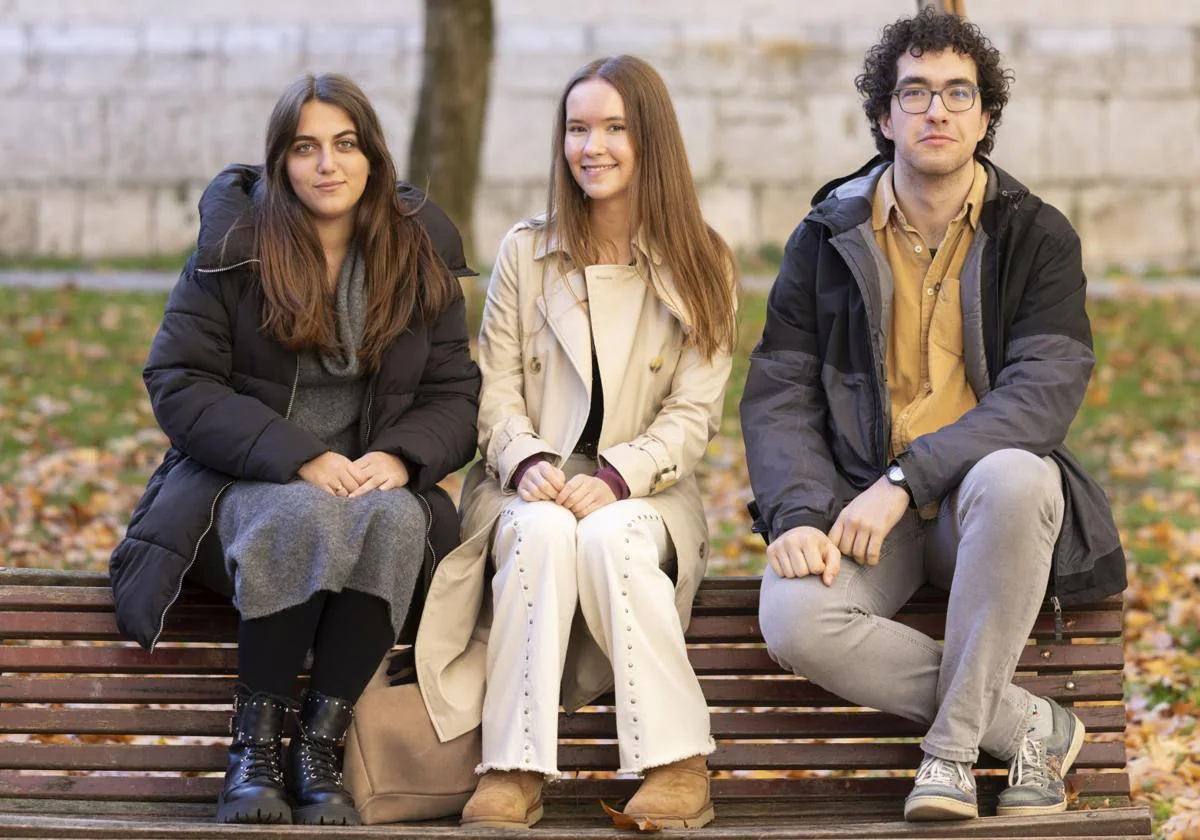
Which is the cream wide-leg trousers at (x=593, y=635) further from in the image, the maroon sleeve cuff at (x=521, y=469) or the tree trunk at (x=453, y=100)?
the tree trunk at (x=453, y=100)

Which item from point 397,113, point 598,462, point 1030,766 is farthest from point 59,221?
point 1030,766

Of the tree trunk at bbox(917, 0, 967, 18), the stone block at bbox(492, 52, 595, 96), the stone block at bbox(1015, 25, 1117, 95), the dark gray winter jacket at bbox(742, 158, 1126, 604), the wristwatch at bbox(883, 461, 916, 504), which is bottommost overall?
the wristwatch at bbox(883, 461, 916, 504)

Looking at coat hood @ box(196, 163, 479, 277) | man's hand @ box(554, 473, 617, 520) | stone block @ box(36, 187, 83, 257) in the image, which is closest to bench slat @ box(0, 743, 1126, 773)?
man's hand @ box(554, 473, 617, 520)

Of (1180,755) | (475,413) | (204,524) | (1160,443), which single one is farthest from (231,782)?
(1160,443)

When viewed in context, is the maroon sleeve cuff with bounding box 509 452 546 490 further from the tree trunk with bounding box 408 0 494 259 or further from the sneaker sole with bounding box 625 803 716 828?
the tree trunk with bounding box 408 0 494 259

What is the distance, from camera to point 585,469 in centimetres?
442

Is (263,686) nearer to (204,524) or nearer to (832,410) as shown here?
(204,524)

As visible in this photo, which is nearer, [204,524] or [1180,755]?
[204,524]

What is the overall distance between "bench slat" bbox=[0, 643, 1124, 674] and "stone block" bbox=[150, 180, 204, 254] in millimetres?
10271

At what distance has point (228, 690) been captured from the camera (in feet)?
13.5

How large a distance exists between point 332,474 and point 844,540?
118cm

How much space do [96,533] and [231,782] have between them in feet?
12.4

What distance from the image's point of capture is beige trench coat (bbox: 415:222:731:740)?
14.0ft

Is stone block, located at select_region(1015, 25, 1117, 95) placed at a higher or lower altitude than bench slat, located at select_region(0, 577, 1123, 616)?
higher
